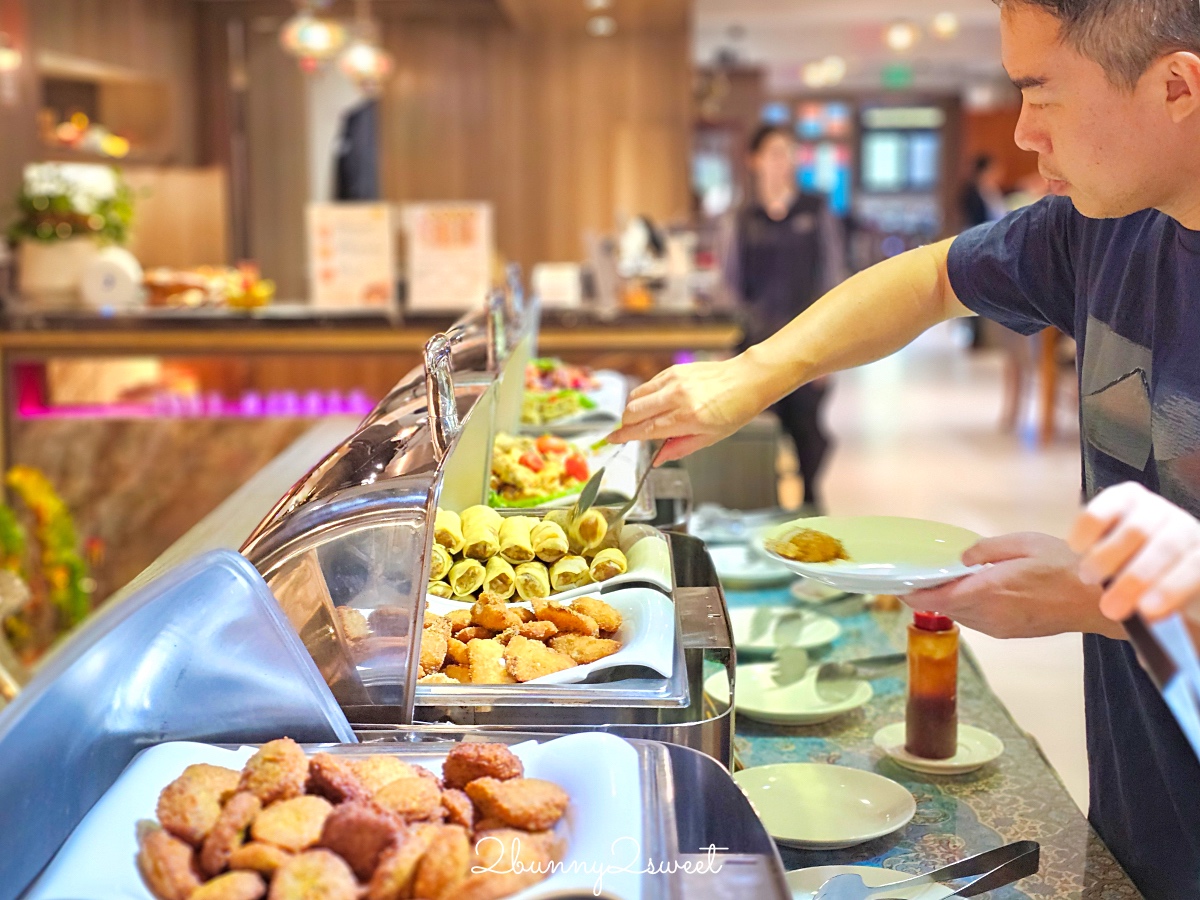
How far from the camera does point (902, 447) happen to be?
8.60 m

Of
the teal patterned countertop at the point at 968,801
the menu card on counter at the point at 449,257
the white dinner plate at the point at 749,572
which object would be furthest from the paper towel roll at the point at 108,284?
the teal patterned countertop at the point at 968,801

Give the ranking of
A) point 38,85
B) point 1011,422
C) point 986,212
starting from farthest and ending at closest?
point 986,212 < point 1011,422 < point 38,85

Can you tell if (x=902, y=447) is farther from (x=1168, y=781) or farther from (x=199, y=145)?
(x=1168, y=781)

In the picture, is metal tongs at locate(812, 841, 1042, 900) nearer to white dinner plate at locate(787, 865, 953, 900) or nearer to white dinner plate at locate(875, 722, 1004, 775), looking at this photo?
white dinner plate at locate(787, 865, 953, 900)

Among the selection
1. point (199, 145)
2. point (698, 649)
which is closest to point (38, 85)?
point (199, 145)

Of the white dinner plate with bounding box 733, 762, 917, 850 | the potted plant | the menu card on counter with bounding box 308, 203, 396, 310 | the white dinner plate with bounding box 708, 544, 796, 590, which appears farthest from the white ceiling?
the white dinner plate with bounding box 733, 762, 917, 850

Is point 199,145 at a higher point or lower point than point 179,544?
higher

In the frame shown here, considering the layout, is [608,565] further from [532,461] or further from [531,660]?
[532,461]

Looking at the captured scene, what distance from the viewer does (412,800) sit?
A: 36.6 inches

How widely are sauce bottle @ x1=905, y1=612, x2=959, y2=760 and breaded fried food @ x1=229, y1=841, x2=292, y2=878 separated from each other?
940 millimetres

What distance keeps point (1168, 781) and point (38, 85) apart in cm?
618

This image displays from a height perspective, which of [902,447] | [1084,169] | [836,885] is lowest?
[902,447]

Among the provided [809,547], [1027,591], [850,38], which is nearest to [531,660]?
[809,547]

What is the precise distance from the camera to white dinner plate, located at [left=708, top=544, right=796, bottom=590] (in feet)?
7.79
